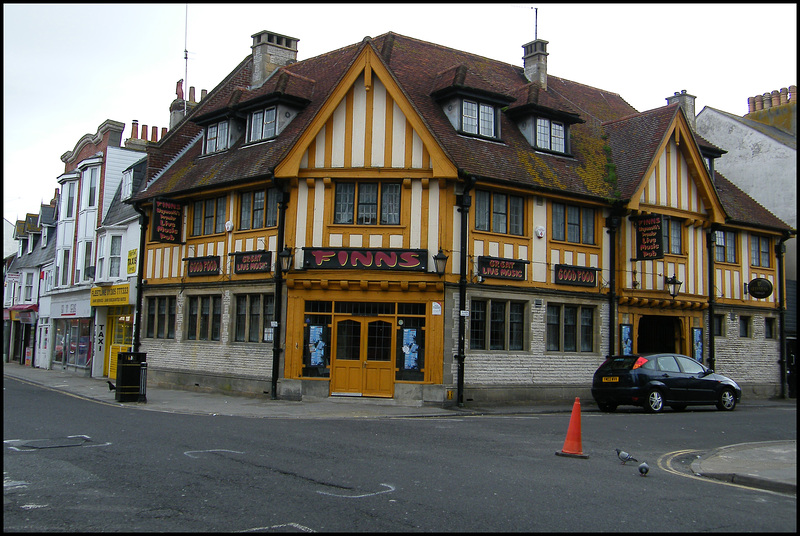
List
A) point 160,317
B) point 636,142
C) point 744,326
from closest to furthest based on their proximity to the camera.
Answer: point 636,142 < point 160,317 < point 744,326

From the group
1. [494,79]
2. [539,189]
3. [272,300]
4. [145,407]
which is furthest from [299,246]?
[494,79]

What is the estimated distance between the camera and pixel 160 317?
24984 millimetres

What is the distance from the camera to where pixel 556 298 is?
70.3 ft

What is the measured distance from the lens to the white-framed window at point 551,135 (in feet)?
75.3

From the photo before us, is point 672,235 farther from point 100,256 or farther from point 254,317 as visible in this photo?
point 100,256

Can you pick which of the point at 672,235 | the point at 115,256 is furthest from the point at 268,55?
the point at 672,235

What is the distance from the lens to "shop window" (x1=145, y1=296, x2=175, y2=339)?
24.5 m

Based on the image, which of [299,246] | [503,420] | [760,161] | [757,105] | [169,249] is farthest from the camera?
[757,105]

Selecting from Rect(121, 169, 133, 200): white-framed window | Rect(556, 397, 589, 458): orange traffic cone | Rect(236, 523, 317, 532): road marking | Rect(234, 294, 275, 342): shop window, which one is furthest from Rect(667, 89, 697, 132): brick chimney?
Rect(236, 523, 317, 532): road marking

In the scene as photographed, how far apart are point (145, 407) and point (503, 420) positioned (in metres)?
8.53

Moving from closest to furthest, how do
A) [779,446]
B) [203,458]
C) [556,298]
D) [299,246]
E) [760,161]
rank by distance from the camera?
[203,458] < [779,446] < [299,246] < [556,298] < [760,161]

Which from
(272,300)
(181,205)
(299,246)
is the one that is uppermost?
(181,205)

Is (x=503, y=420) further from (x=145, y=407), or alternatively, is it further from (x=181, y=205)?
(x=181, y=205)

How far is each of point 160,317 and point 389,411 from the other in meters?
11.2
